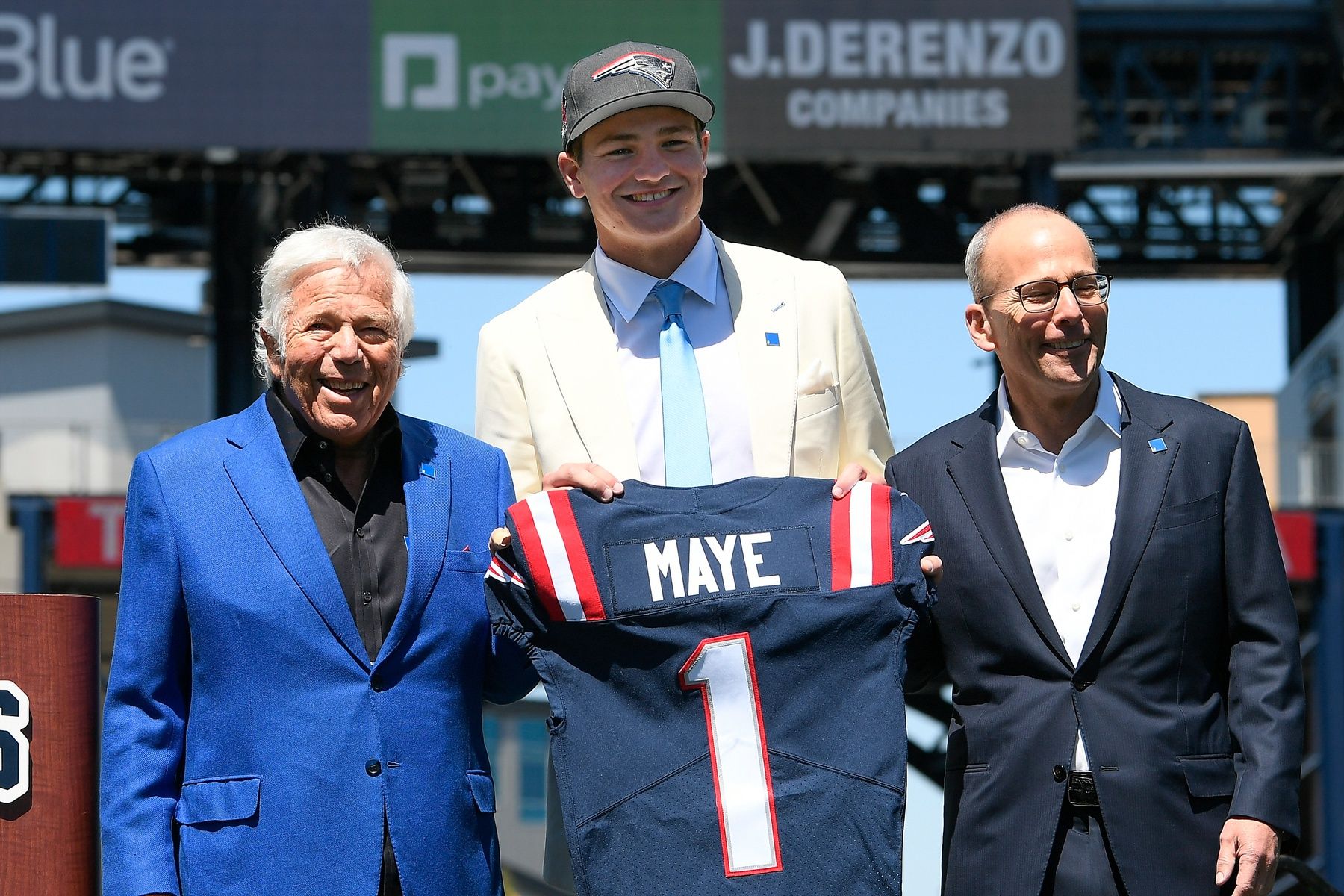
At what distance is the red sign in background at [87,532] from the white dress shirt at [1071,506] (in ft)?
61.1

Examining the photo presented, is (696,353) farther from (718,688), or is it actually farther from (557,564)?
(718,688)

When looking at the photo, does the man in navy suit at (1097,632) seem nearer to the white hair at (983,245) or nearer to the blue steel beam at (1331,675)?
the white hair at (983,245)

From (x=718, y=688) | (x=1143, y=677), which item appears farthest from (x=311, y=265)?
(x=1143, y=677)

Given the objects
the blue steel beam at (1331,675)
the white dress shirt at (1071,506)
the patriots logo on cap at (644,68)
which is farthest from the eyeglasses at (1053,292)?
the blue steel beam at (1331,675)

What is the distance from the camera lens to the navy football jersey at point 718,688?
10.7 ft

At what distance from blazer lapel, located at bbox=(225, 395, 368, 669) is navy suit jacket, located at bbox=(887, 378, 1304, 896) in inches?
43.5

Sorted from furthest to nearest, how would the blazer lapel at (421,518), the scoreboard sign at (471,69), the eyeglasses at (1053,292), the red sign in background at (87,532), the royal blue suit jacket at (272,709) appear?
the red sign in background at (87,532) → the scoreboard sign at (471,69) → the eyeglasses at (1053,292) → the blazer lapel at (421,518) → the royal blue suit jacket at (272,709)

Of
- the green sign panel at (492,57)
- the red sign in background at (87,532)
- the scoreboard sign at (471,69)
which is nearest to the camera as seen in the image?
the scoreboard sign at (471,69)

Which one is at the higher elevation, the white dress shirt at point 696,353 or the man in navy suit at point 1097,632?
the white dress shirt at point 696,353

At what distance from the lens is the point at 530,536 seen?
331cm

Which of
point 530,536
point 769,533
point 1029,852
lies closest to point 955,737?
point 1029,852

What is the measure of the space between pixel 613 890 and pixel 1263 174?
22.7m

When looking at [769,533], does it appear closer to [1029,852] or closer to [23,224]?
[1029,852]

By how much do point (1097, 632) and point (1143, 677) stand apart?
12cm
